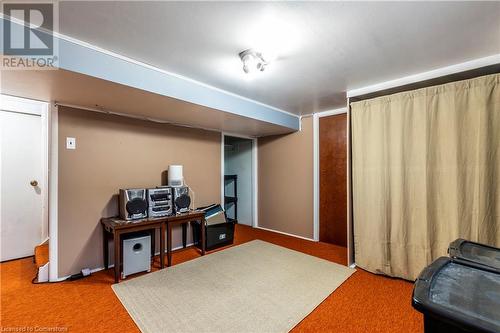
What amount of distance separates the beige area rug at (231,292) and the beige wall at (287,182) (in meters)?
1.06

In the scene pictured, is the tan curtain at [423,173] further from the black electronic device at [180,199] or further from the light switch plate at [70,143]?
the light switch plate at [70,143]

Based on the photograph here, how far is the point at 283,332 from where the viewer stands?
157cm

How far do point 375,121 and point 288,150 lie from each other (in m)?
1.74

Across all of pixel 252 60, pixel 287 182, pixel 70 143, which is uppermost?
pixel 252 60

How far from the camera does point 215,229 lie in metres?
3.28

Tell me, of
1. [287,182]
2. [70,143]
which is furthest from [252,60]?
[287,182]

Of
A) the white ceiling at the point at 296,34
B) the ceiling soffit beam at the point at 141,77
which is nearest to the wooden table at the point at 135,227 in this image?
the ceiling soffit beam at the point at 141,77

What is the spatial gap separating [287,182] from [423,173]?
217 centimetres

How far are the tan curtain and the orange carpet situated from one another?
456 millimetres

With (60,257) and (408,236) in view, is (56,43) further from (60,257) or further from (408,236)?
(408,236)

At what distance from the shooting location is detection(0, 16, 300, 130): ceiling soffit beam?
1568mm

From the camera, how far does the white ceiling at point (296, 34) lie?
1.31 meters

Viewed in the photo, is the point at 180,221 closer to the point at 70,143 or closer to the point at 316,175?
the point at 70,143

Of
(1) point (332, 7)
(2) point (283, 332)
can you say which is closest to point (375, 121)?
(1) point (332, 7)
